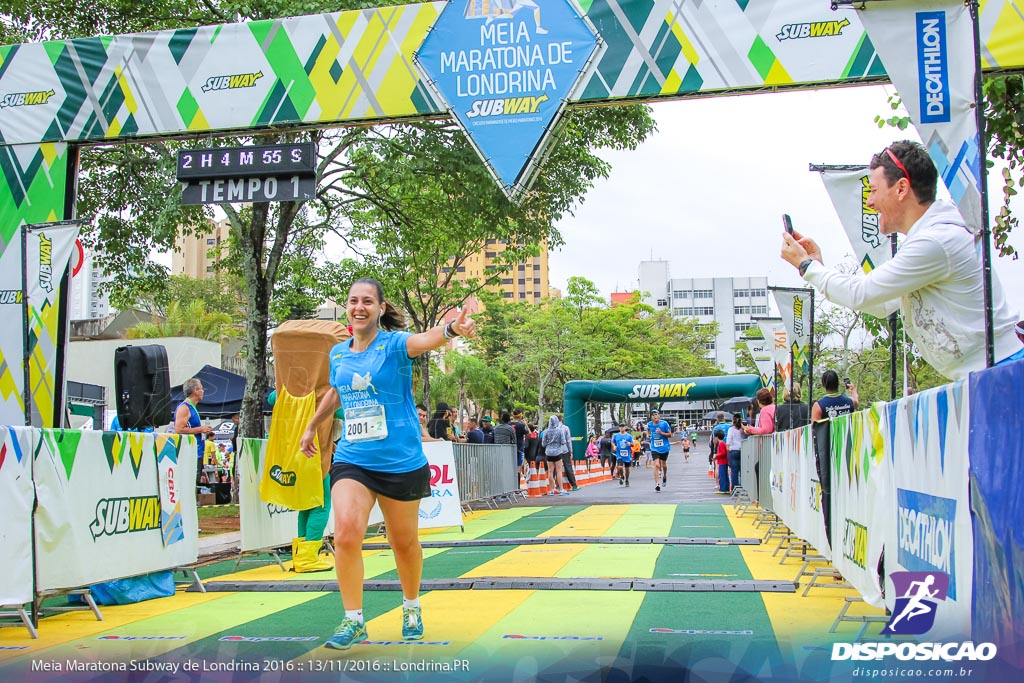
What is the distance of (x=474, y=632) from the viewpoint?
528 cm

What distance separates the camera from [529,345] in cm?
5700

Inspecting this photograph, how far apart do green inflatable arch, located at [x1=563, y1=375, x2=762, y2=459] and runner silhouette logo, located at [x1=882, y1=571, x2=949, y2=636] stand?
31462 millimetres

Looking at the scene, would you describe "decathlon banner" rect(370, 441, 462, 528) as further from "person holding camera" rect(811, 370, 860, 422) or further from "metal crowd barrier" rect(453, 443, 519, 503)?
"person holding camera" rect(811, 370, 860, 422)

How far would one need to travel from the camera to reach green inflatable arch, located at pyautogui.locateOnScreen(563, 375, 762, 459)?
36.4m

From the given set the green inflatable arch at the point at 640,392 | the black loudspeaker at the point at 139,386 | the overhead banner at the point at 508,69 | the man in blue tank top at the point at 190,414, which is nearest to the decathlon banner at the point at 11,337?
the black loudspeaker at the point at 139,386

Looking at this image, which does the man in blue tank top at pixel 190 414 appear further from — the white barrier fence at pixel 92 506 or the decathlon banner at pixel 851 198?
the decathlon banner at pixel 851 198

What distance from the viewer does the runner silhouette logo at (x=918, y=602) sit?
12.5 feet

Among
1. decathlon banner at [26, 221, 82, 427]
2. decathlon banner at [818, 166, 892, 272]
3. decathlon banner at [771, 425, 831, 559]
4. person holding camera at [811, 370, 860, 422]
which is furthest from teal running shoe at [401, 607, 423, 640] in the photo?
person holding camera at [811, 370, 860, 422]

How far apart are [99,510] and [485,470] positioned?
1162 cm

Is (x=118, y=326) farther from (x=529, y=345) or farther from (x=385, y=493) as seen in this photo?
(x=385, y=493)

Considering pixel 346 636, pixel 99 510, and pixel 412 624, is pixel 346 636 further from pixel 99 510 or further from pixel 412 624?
pixel 99 510

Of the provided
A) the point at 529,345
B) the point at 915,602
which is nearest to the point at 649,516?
the point at 915,602

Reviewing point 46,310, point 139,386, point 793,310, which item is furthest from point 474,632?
point 793,310

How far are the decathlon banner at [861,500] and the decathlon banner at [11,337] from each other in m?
7.47
